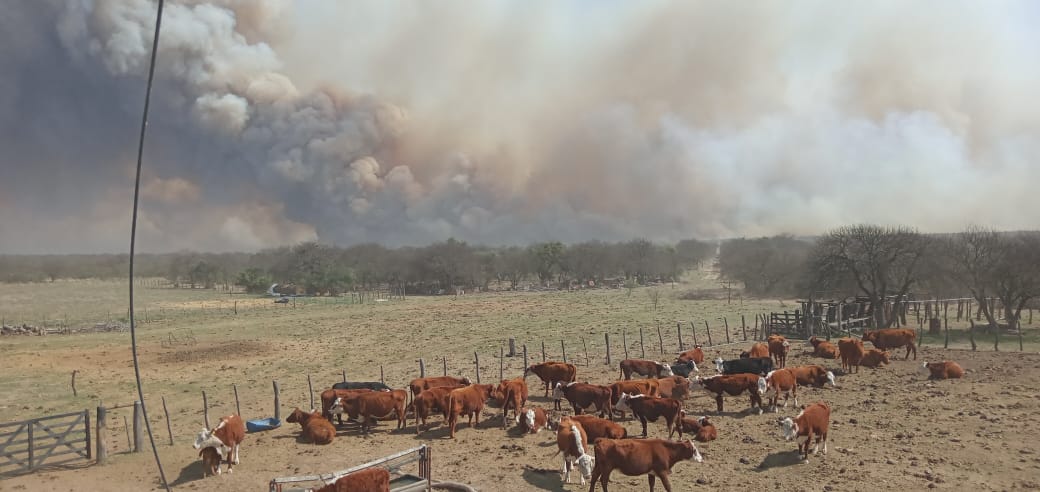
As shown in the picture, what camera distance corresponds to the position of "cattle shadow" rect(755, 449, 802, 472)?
12745 mm

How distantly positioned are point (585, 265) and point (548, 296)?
27857mm

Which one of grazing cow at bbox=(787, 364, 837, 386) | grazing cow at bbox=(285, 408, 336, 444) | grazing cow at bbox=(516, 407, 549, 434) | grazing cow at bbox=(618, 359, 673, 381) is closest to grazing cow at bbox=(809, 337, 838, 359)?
grazing cow at bbox=(787, 364, 837, 386)

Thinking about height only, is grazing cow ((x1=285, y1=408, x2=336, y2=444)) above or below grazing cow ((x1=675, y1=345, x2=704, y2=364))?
below

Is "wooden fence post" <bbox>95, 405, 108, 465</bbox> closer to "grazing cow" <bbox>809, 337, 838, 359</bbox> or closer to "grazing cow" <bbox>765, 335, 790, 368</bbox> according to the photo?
"grazing cow" <bbox>765, 335, 790, 368</bbox>

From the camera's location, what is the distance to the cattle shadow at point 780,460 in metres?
12.7

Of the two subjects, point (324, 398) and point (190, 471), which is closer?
point (190, 471)

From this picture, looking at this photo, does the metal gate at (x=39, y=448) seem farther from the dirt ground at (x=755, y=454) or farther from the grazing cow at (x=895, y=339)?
the grazing cow at (x=895, y=339)

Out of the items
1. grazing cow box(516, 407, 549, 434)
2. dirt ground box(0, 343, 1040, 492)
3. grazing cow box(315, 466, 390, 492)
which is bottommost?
dirt ground box(0, 343, 1040, 492)

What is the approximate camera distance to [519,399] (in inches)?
664

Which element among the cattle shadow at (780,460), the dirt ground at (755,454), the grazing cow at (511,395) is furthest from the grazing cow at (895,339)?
the grazing cow at (511,395)

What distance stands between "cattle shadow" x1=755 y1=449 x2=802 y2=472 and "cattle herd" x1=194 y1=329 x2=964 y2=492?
0.18 m

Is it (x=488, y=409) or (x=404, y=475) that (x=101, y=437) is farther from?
(x=488, y=409)

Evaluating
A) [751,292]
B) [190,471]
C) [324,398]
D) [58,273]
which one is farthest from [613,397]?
[58,273]

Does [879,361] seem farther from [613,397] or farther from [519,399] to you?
[519,399]
